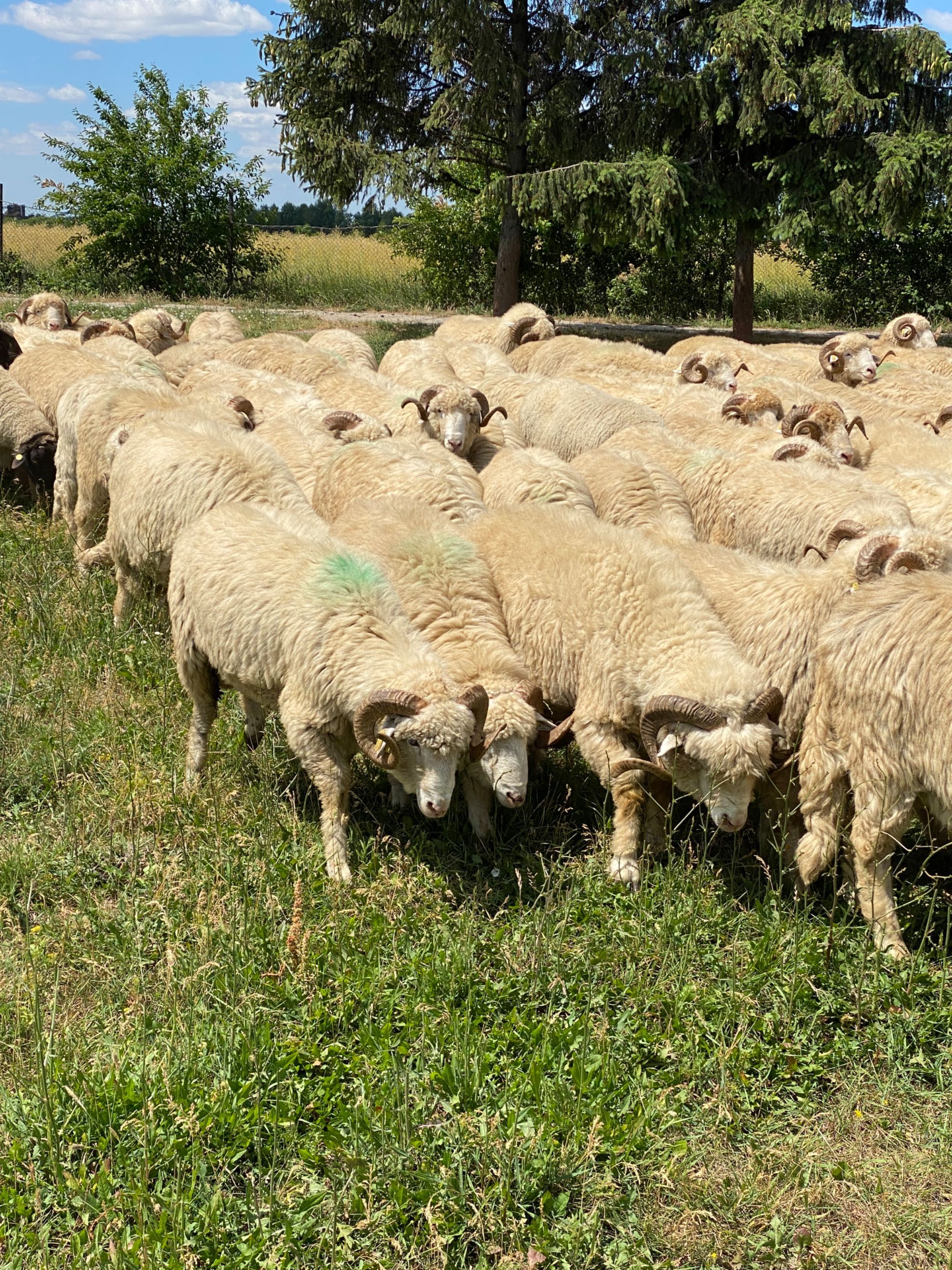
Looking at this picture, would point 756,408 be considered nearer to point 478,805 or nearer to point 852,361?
point 852,361

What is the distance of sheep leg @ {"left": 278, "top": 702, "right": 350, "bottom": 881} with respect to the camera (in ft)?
17.3

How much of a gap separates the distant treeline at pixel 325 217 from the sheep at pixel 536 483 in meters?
14.8

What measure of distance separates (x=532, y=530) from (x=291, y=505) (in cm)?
145

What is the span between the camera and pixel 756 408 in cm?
962

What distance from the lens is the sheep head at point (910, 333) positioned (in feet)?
47.6

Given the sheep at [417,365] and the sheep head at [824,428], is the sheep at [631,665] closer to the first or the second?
the sheep head at [824,428]

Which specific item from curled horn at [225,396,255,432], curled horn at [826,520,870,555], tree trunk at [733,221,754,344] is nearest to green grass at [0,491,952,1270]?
curled horn at [826,520,870,555]

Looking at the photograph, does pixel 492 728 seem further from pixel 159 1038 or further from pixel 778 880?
pixel 159 1038

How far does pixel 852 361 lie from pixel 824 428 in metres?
3.97

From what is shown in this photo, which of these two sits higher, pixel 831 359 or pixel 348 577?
pixel 831 359

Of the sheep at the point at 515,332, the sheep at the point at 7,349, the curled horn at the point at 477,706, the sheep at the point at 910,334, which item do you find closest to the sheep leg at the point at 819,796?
the curled horn at the point at 477,706

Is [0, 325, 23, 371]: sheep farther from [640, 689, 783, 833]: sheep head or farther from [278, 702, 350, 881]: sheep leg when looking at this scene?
[640, 689, 783, 833]: sheep head

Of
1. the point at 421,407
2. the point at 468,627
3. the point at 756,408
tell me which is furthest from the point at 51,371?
the point at 468,627

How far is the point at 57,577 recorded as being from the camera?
8148 millimetres
